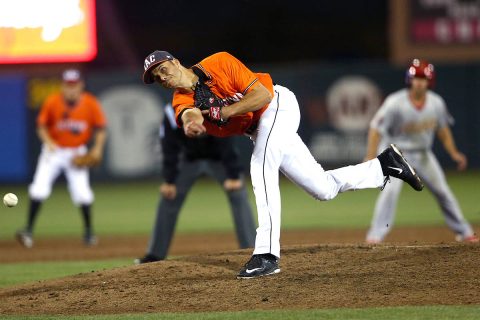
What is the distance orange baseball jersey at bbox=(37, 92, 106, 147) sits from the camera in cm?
1192

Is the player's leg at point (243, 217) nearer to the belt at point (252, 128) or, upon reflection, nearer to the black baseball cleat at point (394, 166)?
the black baseball cleat at point (394, 166)

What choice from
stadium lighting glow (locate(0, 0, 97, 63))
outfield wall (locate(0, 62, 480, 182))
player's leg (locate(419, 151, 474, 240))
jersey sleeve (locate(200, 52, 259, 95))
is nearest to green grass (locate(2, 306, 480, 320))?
jersey sleeve (locate(200, 52, 259, 95))

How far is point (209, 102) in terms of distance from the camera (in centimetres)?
620

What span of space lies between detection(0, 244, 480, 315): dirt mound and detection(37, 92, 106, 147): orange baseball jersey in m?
5.07

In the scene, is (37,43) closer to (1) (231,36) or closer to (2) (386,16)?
(1) (231,36)

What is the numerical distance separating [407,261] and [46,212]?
31.3 ft

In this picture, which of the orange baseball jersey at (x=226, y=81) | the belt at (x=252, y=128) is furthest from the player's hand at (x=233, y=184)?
the orange baseball jersey at (x=226, y=81)

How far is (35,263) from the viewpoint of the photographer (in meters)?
9.62

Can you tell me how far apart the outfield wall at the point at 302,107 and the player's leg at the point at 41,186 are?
20.8ft

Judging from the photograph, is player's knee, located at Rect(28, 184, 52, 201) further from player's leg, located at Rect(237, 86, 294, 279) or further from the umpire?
player's leg, located at Rect(237, 86, 294, 279)

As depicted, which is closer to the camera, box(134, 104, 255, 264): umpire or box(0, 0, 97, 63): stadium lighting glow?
box(134, 104, 255, 264): umpire

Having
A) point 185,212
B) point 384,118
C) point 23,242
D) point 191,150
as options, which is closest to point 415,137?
point 384,118

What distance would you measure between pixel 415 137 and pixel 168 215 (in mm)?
2872

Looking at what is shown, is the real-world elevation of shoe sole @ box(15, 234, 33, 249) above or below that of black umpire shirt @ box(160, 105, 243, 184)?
below
